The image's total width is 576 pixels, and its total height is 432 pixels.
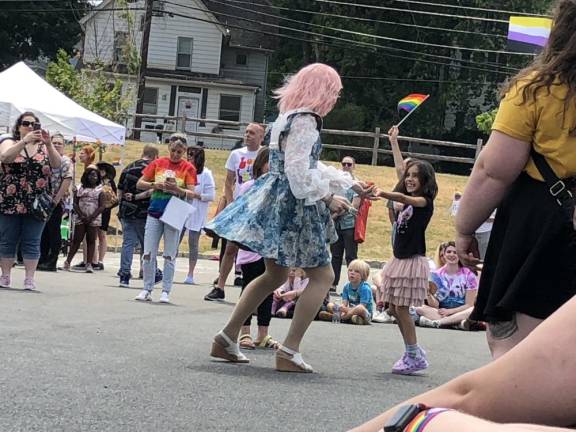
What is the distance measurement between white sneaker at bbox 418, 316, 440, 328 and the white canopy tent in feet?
27.7

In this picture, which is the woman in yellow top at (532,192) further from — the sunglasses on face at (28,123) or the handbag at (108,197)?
the handbag at (108,197)

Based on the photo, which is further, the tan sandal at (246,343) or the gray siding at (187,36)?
the gray siding at (187,36)

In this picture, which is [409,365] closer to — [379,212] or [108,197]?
[108,197]

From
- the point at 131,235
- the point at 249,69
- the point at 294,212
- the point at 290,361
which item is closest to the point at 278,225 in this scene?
the point at 294,212

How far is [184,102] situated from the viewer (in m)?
56.4

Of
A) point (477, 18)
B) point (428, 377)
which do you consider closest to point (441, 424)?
point (428, 377)

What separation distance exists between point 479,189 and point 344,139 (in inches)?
1834

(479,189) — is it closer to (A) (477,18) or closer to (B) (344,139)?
(B) (344,139)

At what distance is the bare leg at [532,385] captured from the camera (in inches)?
86.7

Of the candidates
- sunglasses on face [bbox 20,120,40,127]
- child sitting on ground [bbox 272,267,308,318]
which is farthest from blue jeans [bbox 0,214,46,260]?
child sitting on ground [bbox 272,267,308,318]

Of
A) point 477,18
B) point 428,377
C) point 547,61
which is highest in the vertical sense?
point 477,18

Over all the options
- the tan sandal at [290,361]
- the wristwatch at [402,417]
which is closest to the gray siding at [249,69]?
the tan sandal at [290,361]

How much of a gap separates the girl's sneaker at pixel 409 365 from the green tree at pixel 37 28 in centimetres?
5398

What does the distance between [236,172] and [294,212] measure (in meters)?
5.62
